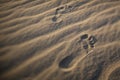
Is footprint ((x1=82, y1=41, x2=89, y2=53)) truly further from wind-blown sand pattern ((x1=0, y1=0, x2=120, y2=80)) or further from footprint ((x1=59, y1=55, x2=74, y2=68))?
footprint ((x1=59, y1=55, x2=74, y2=68))

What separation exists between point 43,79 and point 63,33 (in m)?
0.75

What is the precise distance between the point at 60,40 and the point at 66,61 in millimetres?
349

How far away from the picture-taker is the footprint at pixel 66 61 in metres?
2.03

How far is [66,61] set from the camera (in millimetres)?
2066

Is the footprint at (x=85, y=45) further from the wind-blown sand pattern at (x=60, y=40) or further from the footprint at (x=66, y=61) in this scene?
the footprint at (x=66, y=61)

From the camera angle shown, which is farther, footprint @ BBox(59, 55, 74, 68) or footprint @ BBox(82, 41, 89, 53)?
footprint @ BBox(82, 41, 89, 53)

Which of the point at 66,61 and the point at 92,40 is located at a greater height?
the point at 92,40

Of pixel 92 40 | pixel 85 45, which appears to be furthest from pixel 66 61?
pixel 92 40

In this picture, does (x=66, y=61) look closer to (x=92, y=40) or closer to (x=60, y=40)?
(x=60, y=40)

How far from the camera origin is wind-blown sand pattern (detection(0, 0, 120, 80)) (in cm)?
196

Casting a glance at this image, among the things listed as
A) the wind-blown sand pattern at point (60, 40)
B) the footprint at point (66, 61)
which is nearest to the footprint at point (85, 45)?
the wind-blown sand pattern at point (60, 40)

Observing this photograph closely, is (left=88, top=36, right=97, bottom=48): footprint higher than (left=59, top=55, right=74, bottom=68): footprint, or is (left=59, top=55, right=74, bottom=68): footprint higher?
(left=88, top=36, right=97, bottom=48): footprint

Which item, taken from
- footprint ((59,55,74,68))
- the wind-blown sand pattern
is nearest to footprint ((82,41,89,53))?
the wind-blown sand pattern

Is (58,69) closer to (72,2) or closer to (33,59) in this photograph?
(33,59)
